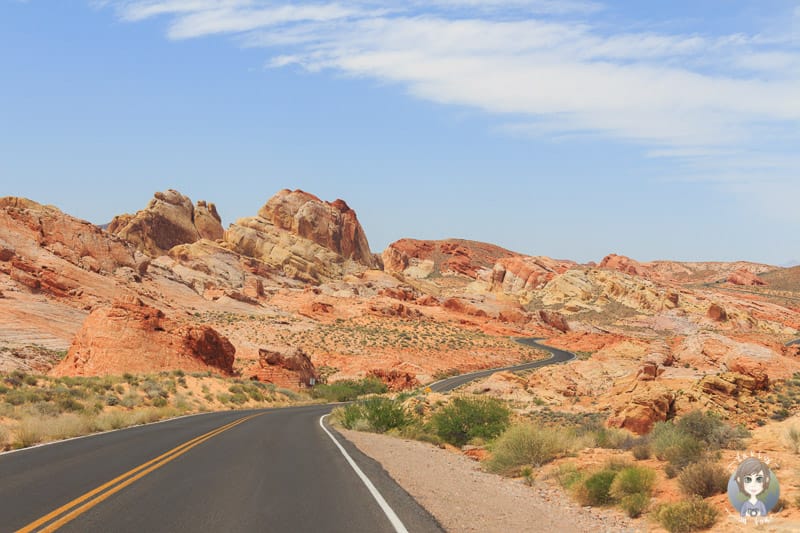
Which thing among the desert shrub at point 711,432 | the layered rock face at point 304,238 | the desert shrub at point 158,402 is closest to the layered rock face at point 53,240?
the desert shrub at point 158,402

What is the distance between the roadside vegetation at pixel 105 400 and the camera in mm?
18406

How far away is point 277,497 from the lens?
9.88 m

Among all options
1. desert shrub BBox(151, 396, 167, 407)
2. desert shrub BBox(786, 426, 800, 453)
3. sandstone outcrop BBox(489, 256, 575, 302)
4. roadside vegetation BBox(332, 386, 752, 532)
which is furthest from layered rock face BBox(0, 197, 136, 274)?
sandstone outcrop BBox(489, 256, 575, 302)

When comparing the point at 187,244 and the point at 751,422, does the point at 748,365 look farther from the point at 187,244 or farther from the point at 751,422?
the point at 187,244

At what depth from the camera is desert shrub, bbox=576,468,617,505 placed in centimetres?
1063

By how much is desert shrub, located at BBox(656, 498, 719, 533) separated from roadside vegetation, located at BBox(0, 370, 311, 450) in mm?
14372

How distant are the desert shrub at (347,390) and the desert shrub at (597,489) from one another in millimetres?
41367

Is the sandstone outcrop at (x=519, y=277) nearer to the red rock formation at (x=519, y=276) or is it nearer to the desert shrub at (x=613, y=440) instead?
the red rock formation at (x=519, y=276)

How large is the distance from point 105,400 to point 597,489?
2388cm

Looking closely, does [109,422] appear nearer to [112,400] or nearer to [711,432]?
[112,400]

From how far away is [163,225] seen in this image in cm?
10988

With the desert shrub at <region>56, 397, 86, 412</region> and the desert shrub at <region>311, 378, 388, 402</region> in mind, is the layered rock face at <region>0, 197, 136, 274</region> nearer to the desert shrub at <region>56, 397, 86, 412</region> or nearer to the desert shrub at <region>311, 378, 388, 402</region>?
the desert shrub at <region>311, 378, 388, 402</region>

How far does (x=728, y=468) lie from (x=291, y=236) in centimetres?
11662

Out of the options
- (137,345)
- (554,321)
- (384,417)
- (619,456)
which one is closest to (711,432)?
(619,456)
